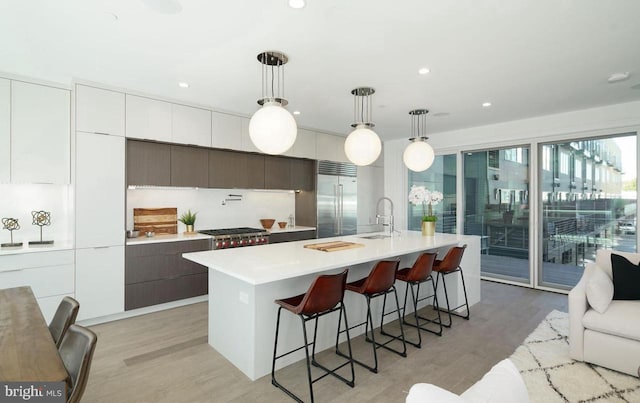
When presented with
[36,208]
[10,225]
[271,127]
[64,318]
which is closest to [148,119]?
[36,208]

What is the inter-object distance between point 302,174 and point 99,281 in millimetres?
3334

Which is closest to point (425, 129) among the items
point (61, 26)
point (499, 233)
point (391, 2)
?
point (499, 233)

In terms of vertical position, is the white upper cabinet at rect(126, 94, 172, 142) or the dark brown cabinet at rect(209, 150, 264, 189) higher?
the white upper cabinet at rect(126, 94, 172, 142)

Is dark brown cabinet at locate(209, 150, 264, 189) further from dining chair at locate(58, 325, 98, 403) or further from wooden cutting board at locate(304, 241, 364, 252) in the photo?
dining chair at locate(58, 325, 98, 403)

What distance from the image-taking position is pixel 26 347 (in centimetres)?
143

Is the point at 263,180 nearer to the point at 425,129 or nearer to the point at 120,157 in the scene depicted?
the point at 120,157

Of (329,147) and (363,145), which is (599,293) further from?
(329,147)

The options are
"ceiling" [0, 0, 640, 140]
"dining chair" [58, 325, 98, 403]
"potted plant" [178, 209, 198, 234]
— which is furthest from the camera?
"potted plant" [178, 209, 198, 234]

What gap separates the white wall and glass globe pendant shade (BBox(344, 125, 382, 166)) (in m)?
3.22

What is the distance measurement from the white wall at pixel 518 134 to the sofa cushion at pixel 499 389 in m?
4.89

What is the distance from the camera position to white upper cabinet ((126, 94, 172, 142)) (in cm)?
383

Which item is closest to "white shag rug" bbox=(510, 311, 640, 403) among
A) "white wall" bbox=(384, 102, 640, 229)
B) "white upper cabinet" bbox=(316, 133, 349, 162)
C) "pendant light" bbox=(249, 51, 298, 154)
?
"pendant light" bbox=(249, 51, 298, 154)

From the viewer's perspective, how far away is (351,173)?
20.7ft

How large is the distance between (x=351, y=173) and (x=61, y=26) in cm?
468
